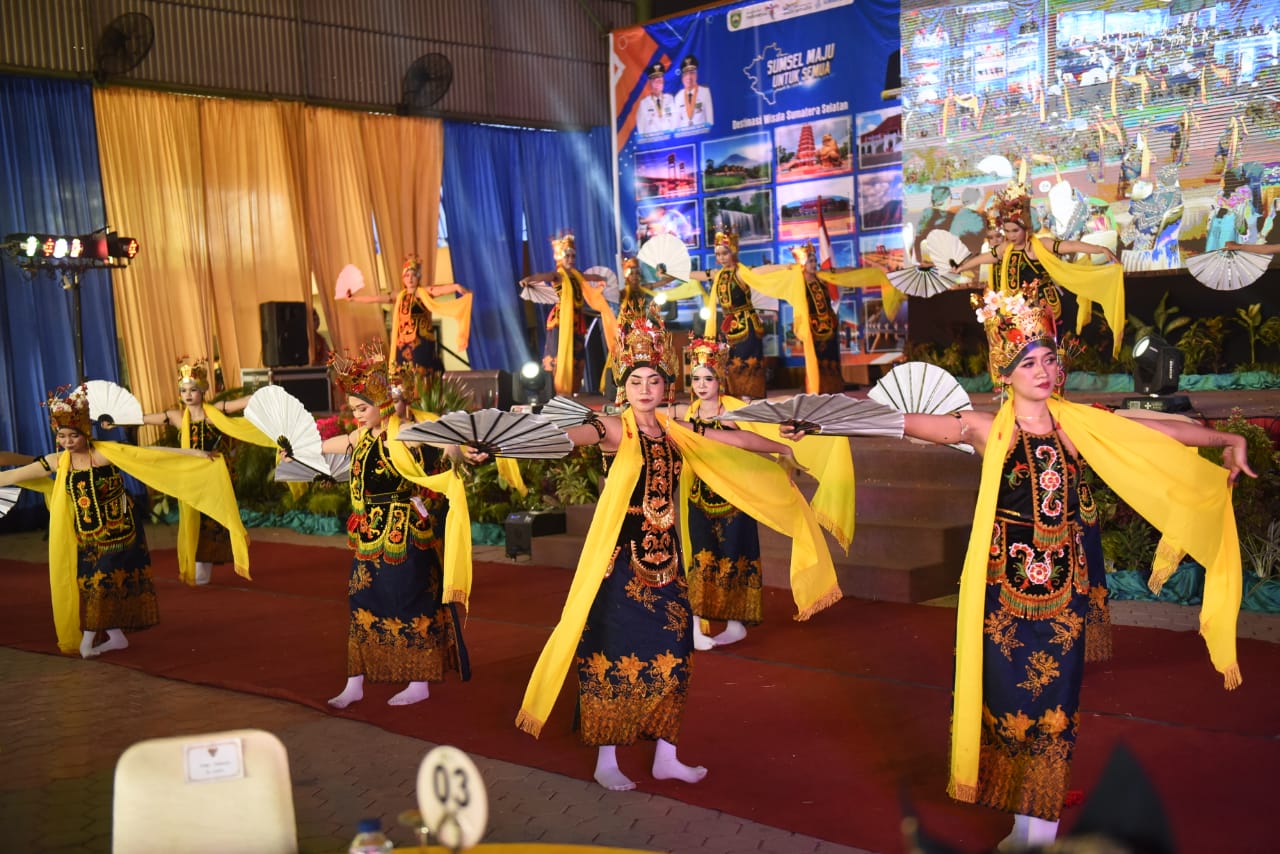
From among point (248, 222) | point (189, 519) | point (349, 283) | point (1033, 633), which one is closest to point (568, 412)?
point (1033, 633)

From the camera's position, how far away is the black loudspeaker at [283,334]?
42.4 feet

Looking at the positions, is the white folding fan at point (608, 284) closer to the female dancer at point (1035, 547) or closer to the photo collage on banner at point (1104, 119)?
the photo collage on banner at point (1104, 119)

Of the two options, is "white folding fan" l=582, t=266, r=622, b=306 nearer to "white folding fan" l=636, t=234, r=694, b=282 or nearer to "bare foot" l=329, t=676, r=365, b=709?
"white folding fan" l=636, t=234, r=694, b=282

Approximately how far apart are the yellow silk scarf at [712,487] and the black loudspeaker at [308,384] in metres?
8.83

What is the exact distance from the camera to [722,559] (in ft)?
19.2

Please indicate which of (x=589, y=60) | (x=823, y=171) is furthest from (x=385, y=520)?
(x=589, y=60)

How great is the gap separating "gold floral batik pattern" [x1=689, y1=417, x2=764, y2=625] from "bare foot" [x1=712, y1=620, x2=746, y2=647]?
0.06 m

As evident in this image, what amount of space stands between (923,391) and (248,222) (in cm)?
1059

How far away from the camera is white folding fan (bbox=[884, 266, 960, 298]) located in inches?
350

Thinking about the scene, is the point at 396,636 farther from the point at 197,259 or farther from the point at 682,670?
the point at 197,259

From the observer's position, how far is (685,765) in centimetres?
427

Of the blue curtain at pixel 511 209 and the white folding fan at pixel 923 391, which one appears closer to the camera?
the white folding fan at pixel 923 391

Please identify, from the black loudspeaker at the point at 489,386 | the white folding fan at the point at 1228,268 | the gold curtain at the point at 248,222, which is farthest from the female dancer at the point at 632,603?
the gold curtain at the point at 248,222

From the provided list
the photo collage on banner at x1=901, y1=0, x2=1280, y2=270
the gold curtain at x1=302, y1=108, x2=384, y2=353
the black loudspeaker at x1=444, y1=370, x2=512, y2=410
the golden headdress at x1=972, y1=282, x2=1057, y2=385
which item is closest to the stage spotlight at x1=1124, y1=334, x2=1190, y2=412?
the photo collage on banner at x1=901, y1=0, x2=1280, y2=270
